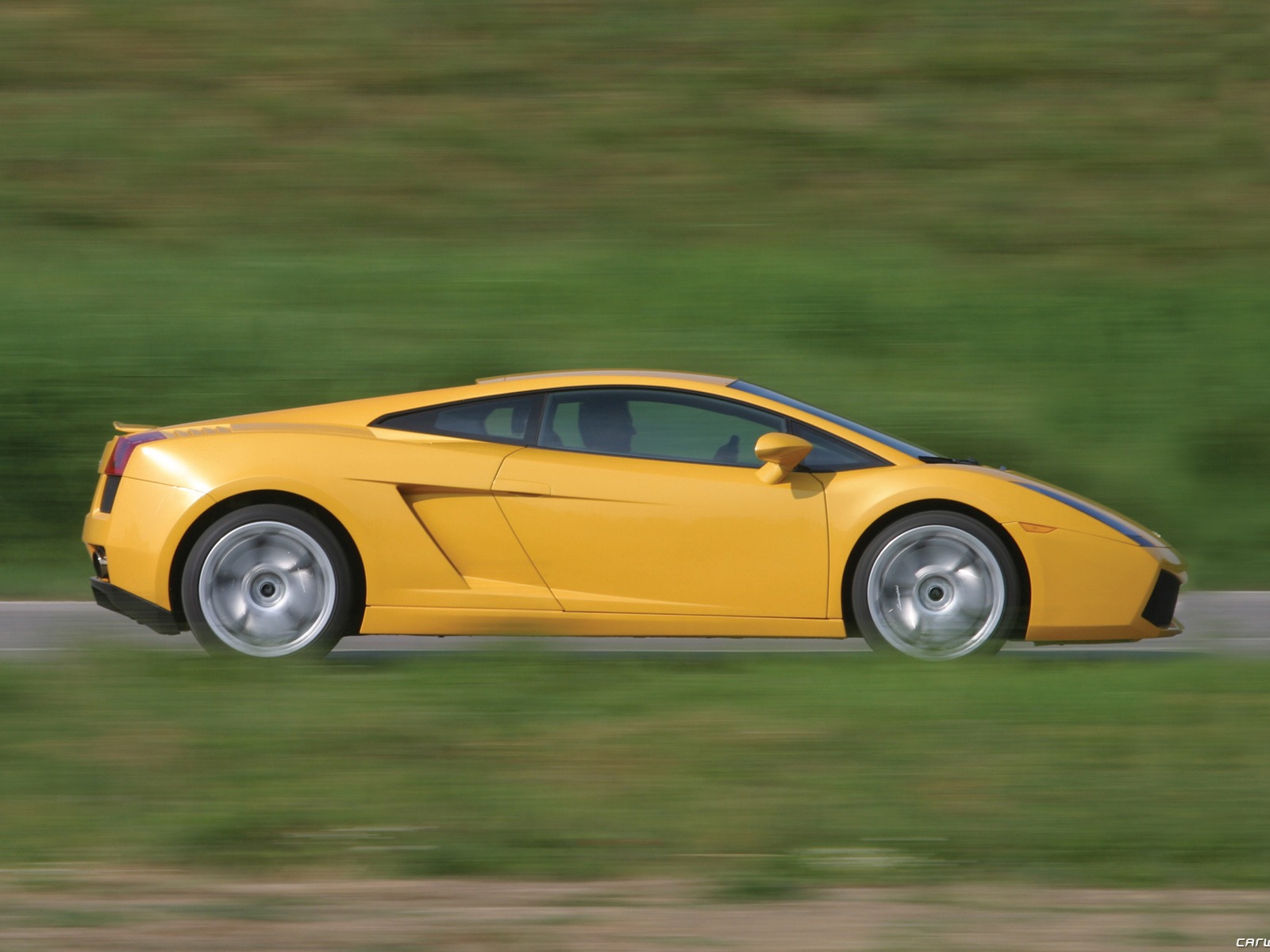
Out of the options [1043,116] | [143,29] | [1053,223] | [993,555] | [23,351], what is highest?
[143,29]

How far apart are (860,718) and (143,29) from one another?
14.1 metres

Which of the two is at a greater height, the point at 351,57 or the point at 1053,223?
the point at 351,57

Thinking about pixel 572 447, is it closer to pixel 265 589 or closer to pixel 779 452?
pixel 779 452

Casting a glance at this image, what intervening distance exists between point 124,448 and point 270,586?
90 centimetres

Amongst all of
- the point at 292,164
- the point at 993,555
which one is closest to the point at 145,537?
the point at 993,555

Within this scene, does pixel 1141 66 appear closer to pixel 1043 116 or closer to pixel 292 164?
pixel 1043 116

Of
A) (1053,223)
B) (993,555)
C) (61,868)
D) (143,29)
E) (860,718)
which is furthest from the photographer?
(143,29)

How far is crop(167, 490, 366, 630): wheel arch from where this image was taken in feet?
20.4

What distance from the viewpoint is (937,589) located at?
6.29m

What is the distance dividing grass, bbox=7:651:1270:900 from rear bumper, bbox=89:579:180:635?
0.49 metres

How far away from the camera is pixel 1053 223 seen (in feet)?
45.8

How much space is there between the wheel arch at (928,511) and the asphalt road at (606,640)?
0.67 metres

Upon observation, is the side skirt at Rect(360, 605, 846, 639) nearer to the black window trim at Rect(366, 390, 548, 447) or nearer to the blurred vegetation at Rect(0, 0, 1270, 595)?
the black window trim at Rect(366, 390, 548, 447)

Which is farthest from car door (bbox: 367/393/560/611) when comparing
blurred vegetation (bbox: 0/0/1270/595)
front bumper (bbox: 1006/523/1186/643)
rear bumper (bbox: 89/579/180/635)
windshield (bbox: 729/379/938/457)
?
blurred vegetation (bbox: 0/0/1270/595)
